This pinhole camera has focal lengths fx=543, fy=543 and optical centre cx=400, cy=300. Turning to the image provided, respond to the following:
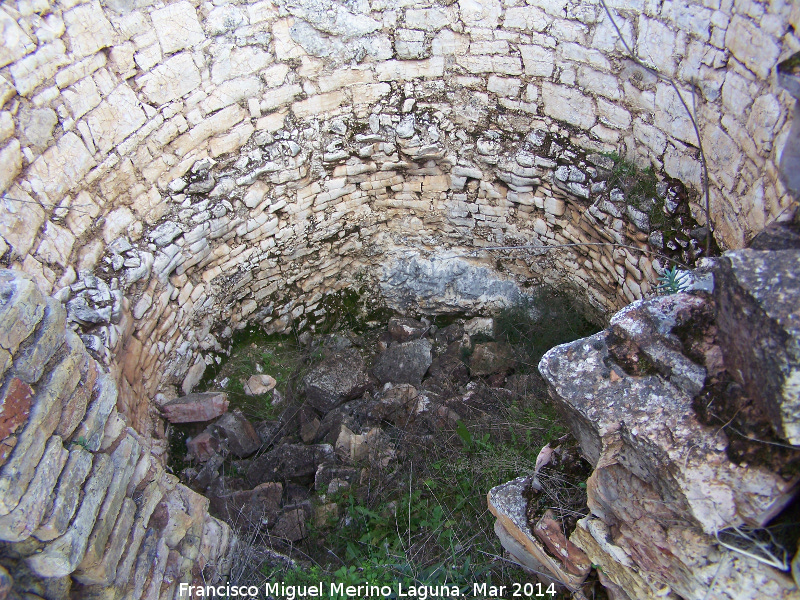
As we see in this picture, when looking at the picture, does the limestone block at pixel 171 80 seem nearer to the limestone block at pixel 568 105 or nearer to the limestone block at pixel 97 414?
the limestone block at pixel 97 414

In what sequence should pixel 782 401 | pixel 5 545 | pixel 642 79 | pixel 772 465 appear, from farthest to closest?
pixel 642 79 < pixel 5 545 < pixel 772 465 < pixel 782 401

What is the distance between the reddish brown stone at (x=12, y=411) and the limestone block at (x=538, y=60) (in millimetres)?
3395

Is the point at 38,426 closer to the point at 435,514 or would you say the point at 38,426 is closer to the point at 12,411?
the point at 12,411

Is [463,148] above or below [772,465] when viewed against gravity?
above

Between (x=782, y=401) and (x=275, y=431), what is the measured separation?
3.15m

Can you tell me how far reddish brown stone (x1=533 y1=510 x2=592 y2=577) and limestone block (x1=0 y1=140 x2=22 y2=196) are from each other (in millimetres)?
2829

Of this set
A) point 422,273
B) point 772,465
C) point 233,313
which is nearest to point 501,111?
point 422,273

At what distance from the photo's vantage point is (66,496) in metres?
1.81

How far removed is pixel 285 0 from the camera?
349cm

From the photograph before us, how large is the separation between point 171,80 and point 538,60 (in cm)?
236

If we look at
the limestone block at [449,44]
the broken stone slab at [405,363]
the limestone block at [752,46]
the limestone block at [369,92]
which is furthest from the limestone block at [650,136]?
the broken stone slab at [405,363]

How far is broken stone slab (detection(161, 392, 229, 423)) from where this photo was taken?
368 cm

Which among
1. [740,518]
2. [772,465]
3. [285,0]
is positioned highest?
[285,0]

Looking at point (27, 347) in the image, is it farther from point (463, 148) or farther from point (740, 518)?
point (463, 148)
